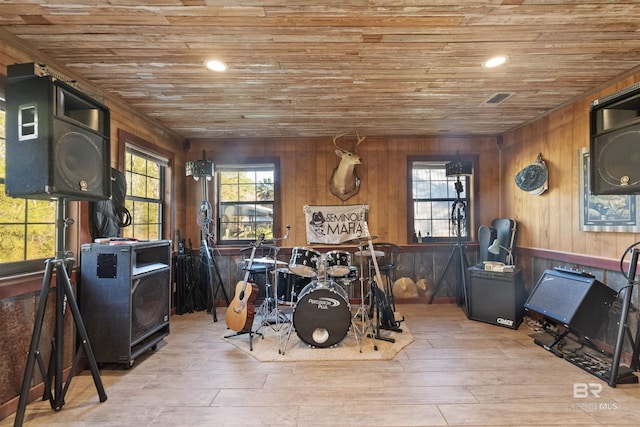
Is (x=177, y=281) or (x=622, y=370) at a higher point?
(x=177, y=281)

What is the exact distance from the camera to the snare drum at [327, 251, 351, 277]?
3.04m

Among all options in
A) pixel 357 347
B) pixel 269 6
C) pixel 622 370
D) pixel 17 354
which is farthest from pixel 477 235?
pixel 17 354

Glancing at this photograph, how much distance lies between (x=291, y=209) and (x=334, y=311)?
2.05 m

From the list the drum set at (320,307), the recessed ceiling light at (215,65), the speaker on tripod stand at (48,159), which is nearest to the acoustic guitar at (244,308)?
the drum set at (320,307)

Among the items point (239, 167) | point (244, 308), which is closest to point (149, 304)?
point (244, 308)

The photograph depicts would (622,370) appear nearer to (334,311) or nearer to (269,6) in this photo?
(334,311)

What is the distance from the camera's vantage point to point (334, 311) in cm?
300

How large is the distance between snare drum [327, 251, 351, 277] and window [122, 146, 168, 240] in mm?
2240

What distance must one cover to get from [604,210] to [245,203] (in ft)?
14.1

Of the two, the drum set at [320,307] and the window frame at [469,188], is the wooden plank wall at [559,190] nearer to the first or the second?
the window frame at [469,188]

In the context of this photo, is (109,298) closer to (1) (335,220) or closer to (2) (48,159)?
Answer: (2) (48,159)

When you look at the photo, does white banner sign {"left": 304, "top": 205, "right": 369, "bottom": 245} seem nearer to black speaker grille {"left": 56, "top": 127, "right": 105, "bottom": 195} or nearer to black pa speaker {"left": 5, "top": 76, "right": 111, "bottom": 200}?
black speaker grille {"left": 56, "top": 127, "right": 105, "bottom": 195}

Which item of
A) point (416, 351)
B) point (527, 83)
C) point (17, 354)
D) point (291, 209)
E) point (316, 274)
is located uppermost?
point (527, 83)

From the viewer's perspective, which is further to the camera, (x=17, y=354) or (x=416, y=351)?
(x=416, y=351)
